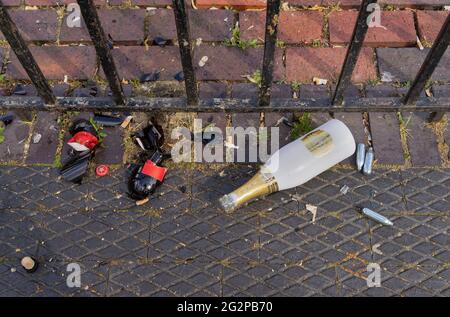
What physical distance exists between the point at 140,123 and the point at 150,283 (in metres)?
0.90

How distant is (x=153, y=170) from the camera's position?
271 cm

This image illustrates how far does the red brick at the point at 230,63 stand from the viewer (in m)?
3.06

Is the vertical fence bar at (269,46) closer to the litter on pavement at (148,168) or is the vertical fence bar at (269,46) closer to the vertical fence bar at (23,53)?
the litter on pavement at (148,168)

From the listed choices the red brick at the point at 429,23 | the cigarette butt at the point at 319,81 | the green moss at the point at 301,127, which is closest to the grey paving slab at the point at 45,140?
the green moss at the point at 301,127

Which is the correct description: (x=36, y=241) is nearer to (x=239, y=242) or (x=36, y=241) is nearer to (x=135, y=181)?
(x=135, y=181)

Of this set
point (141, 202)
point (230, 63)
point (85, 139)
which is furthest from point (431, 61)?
point (85, 139)

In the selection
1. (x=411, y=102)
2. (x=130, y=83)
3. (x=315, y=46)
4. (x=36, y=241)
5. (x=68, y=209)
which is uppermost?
A: (x=315, y=46)

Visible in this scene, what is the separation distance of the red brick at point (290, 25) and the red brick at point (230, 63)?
4.9 inches

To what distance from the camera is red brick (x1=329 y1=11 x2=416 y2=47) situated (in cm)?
314

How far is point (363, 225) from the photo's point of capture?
2627 mm

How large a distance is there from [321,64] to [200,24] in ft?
2.61
